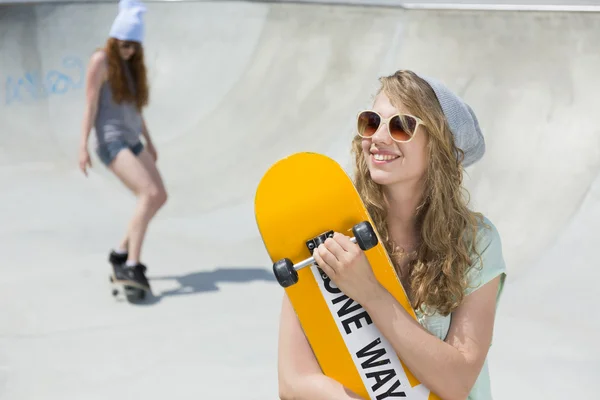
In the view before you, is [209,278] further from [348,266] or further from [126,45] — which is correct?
[348,266]

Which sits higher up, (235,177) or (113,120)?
(113,120)

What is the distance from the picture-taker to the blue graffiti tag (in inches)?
430

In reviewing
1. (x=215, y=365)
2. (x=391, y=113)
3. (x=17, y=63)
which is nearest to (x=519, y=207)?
(x=215, y=365)

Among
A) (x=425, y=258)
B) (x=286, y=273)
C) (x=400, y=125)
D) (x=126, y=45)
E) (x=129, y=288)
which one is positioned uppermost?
(x=400, y=125)

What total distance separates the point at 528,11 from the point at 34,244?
540cm

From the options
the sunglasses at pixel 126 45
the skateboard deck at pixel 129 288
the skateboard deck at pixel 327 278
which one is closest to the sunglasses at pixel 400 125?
the skateboard deck at pixel 327 278

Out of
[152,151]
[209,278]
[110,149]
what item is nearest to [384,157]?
[110,149]

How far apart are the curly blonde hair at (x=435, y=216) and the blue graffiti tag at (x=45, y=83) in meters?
9.86

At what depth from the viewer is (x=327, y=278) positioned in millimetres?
1744

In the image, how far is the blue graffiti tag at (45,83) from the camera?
1091 cm

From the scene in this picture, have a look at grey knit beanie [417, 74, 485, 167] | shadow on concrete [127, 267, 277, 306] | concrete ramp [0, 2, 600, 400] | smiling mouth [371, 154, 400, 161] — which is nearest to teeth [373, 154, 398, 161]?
smiling mouth [371, 154, 400, 161]

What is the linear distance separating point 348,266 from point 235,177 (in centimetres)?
657

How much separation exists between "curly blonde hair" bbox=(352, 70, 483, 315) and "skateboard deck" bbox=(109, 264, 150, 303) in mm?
3706

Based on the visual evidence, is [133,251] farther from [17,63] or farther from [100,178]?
[17,63]
